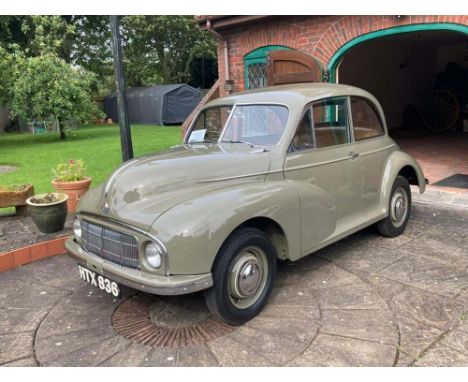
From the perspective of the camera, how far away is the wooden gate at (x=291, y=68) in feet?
24.8

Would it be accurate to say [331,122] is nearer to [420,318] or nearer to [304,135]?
[304,135]

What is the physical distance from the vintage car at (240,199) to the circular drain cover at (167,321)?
8.4 inches

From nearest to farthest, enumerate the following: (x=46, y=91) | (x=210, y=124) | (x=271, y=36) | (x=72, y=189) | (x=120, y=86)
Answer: (x=210, y=124)
(x=120, y=86)
(x=72, y=189)
(x=271, y=36)
(x=46, y=91)

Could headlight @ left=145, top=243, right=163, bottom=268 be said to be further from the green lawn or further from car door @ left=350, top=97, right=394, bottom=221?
the green lawn

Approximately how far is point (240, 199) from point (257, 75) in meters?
6.29

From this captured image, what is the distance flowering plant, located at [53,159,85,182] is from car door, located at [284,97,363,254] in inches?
130

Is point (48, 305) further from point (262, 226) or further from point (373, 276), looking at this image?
point (373, 276)

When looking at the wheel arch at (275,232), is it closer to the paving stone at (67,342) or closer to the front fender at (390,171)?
Result: the paving stone at (67,342)

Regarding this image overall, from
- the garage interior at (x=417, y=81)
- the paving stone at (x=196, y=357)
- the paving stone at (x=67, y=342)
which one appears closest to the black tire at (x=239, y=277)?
the paving stone at (x=196, y=357)

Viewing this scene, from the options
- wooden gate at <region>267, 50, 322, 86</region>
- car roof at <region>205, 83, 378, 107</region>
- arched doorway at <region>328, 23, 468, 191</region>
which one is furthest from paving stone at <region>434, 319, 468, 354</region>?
arched doorway at <region>328, 23, 468, 191</region>

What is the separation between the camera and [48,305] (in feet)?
11.9

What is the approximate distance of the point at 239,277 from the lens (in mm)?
3148

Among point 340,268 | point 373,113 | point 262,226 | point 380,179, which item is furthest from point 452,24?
point 262,226

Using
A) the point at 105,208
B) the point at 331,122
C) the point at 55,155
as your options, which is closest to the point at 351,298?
the point at 331,122
